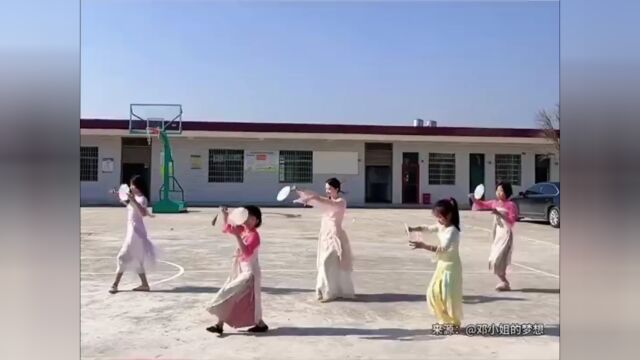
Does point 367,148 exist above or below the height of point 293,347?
above

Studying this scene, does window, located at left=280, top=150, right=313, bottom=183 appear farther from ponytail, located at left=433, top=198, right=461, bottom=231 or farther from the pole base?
ponytail, located at left=433, top=198, right=461, bottom=231

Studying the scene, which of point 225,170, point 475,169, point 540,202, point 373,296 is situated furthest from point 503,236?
point 225,170

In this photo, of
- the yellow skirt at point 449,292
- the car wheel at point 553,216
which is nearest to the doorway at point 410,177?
the car wheel at point 553,216

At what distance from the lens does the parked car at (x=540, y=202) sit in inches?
472

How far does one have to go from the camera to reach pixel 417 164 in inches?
707

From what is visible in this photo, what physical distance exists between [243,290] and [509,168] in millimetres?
13044

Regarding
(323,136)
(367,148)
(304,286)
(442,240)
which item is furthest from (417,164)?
(442,240)

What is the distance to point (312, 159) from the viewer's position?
1733 centimetres

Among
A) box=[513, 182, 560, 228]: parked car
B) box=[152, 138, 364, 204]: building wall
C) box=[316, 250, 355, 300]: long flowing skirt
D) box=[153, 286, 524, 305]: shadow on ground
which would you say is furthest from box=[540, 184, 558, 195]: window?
box=[316, 250, 355, 300]: long flowing skirt

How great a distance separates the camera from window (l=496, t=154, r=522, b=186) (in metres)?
15.5

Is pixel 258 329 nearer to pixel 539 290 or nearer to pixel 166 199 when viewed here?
pixel 539 290

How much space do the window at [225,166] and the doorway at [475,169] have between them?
22.6 ft
